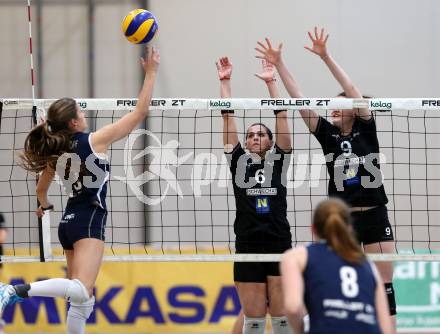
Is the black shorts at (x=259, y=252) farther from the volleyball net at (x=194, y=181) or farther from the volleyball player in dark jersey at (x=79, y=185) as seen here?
the volleyball net at (x=194, y=181)

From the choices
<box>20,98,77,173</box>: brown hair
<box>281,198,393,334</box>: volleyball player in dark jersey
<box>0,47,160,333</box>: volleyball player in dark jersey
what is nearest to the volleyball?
<box>0,47,160,333</box>: volleyball player in dark jersey

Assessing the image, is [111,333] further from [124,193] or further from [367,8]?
[367,8]

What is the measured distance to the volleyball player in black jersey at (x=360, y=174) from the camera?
6.68m

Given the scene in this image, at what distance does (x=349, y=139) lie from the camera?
676cm

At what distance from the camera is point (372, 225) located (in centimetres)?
669

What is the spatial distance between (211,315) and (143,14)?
5.48m

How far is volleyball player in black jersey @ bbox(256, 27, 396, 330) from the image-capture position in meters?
6.68

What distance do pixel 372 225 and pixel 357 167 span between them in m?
0.47

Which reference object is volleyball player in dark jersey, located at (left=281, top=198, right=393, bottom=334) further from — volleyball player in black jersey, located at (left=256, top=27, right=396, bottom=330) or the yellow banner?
the yellow banner

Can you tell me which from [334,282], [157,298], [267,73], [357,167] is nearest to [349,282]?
[334,282]

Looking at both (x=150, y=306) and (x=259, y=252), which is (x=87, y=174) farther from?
(x=150, y=306)

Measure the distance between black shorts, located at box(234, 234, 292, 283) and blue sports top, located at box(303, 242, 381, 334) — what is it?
2.16 m

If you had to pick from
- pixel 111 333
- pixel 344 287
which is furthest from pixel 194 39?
pixel 344 287

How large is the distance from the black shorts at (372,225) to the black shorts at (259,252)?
56 cm
